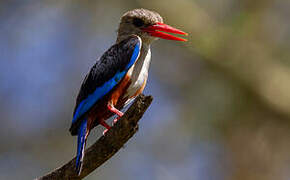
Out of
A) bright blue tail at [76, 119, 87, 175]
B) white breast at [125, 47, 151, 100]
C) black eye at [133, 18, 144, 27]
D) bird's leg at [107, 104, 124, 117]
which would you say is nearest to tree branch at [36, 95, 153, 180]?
bright blue tail at [76, 119, 87, 175]

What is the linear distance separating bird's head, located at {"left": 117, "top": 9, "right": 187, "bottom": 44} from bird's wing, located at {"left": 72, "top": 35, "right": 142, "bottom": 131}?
221 millimetres

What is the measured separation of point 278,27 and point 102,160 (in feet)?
22.9

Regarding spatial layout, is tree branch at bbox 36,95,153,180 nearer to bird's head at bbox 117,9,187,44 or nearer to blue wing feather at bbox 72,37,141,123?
blue wing feather at bbox 72,37,141,123

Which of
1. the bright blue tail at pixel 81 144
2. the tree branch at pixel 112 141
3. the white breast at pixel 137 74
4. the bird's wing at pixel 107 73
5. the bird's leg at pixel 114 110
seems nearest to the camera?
the tree branch at pixel 112 141

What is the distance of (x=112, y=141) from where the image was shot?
5.07 meters

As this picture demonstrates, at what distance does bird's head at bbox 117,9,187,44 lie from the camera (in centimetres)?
634

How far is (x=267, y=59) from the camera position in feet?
35.0

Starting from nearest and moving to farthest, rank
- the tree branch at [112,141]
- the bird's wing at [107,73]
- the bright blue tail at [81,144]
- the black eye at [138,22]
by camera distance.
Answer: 1. the tree branch at [112,141]
2. the bright blue tail at [81,144]
3. the bird's wing at [107,73]
4. the black eye at [138,22]

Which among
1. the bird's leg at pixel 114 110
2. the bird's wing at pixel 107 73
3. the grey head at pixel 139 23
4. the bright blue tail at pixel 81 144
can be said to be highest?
the grey head at pixel 139 23

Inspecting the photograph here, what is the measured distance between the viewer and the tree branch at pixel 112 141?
4910mm

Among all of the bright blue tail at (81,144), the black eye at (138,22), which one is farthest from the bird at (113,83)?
the black eye at (138,22)

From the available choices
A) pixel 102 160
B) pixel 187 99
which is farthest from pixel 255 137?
pixel 102 160

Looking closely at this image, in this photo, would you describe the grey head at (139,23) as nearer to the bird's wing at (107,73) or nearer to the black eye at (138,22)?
the black eye at (138,22)

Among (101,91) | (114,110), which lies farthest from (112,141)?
(101,91)
